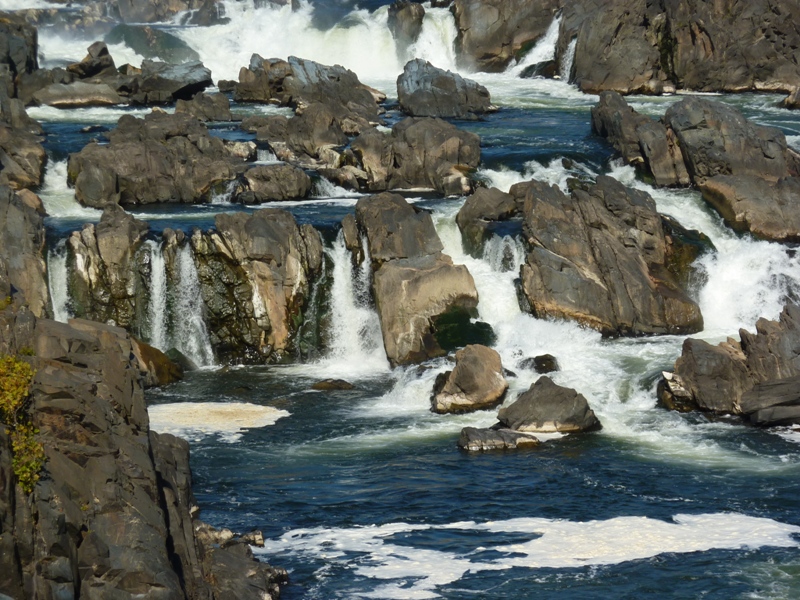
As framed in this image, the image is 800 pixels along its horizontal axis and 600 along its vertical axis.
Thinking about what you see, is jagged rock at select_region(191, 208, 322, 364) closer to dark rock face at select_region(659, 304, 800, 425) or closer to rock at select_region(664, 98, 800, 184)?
dark rock face at select_region(659, 304, 800, 425)

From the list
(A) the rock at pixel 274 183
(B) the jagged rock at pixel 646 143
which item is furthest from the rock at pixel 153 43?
(B) the jagged rock at pixel 646 143

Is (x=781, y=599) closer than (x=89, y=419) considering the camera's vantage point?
No

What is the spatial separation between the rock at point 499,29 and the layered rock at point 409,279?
149 ft

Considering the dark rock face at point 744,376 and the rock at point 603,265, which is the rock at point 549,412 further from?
the rock at point 603,265

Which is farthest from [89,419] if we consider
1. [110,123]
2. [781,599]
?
[110,123]

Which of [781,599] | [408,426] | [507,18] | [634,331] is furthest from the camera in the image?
[507,18]

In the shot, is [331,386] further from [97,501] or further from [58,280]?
[97,501]

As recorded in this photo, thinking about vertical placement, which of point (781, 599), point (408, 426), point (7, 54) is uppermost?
point (7, 54)

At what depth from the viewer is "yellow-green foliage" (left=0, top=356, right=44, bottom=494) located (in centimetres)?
2255

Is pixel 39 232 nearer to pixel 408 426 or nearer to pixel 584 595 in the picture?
pixel 408 426

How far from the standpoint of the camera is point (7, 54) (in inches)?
3290

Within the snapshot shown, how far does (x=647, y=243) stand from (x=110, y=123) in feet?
119

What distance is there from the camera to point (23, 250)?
51938mm

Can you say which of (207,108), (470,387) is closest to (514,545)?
(470,387)
